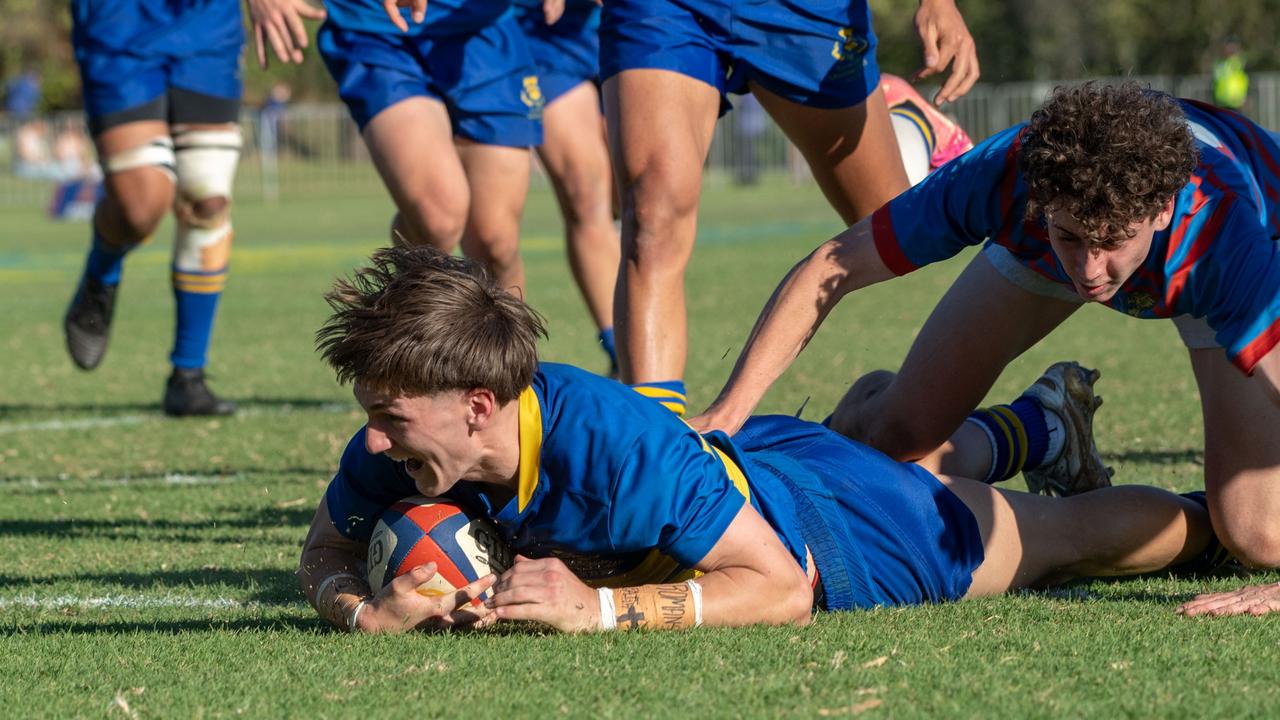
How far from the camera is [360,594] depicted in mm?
3777

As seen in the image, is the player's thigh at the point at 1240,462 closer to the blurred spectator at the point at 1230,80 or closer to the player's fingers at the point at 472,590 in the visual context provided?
the player's fingers at the point at 472,590

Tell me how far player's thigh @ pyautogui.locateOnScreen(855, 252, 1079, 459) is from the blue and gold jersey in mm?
1231

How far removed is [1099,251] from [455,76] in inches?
140

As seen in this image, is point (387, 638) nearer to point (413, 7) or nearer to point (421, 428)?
point (421, 428)

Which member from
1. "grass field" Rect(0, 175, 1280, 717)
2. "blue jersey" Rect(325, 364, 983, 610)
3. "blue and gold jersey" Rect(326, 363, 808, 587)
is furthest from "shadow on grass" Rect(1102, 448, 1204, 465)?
"blue and gold jersey" Rect(326, 363, 808, 587)

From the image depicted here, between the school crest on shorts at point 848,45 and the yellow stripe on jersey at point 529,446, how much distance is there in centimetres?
206

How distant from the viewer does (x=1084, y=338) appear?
9.75 meters

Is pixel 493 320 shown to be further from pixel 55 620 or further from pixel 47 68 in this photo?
pixel 47 68

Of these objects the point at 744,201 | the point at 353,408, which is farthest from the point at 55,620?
the point at 744,201

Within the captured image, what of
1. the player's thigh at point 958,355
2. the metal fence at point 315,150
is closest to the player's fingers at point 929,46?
the player's thigh at point 958,355

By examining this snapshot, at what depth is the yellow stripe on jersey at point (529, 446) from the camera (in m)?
3.49

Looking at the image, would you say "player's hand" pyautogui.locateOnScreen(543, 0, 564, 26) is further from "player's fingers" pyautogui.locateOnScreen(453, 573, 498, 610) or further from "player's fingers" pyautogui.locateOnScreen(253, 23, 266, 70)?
"player's fingers" pyautogui.locateOnScreen(453, 573, 498, 610)

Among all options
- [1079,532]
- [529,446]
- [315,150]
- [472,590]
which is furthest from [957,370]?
[315,150]

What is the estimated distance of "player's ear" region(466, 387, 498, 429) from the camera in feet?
11.3
